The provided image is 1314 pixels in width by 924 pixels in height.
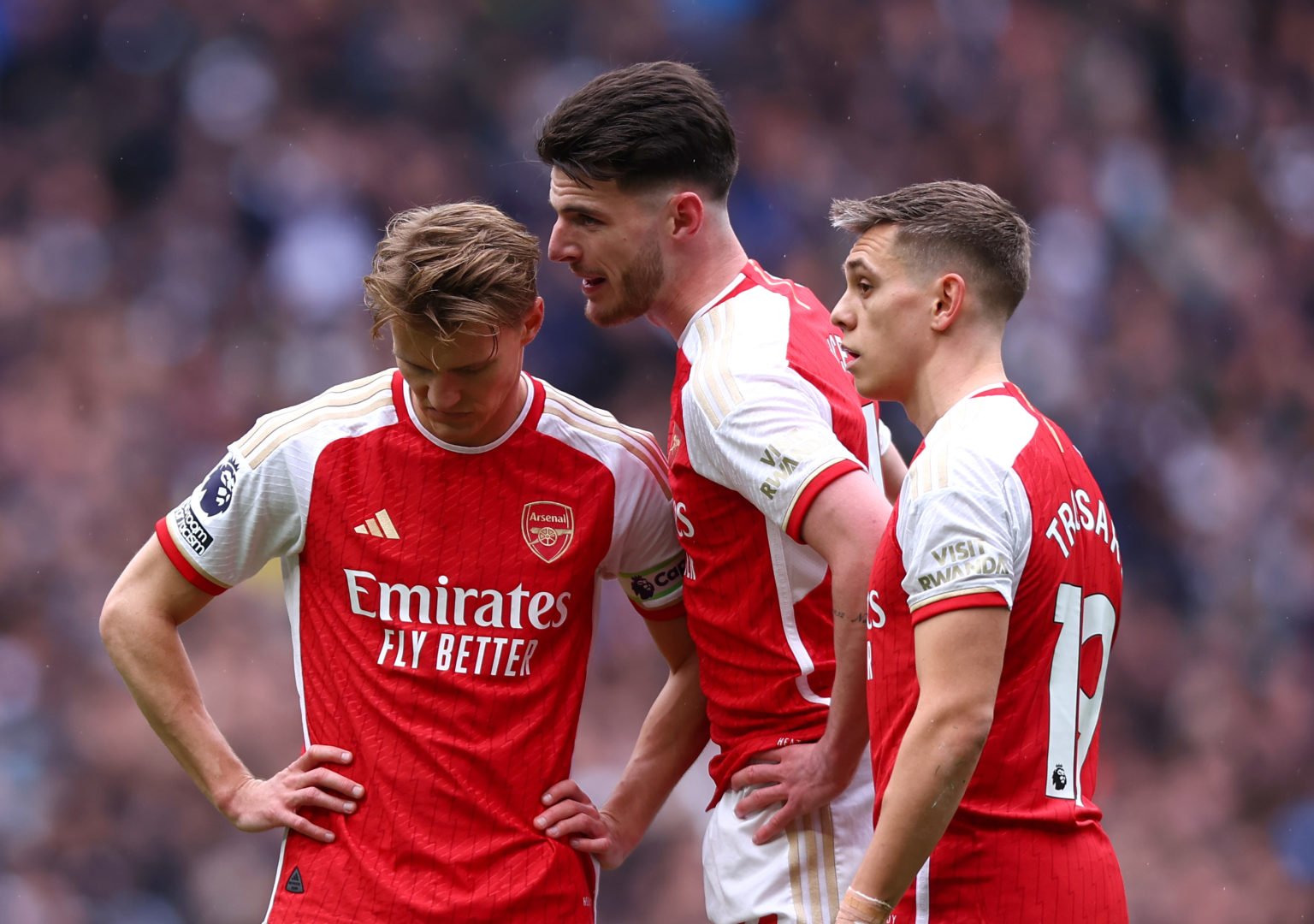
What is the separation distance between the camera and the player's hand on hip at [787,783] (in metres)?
3.01

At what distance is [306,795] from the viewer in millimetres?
3189

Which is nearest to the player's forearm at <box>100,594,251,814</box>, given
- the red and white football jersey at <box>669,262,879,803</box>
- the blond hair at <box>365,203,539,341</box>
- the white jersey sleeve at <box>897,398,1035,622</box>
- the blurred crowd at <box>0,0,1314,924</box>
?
the blond hair at <box>365,203,539,341</box>

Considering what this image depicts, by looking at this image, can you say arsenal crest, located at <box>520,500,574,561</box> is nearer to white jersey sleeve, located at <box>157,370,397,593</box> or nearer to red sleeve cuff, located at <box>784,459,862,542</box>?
white jersey sleeve, located at <box>157,370,397,593</box>

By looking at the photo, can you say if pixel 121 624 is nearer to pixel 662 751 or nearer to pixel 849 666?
pixel 662 751

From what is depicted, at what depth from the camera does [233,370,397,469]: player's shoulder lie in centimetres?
322

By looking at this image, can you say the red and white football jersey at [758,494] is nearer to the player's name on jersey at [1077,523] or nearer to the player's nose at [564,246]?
the player's nose at [564,246]

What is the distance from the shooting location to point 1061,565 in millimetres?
2570

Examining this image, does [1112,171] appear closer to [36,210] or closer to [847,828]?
[36,210]

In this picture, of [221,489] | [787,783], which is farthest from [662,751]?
[221,489]

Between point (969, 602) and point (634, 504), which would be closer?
point (969, 602)

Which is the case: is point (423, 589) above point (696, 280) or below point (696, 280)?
below

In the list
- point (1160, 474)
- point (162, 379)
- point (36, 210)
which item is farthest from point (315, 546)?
point (1160, 474)

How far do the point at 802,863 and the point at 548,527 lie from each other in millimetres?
901

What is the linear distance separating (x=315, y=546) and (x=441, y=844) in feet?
2.27
